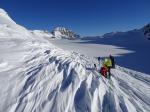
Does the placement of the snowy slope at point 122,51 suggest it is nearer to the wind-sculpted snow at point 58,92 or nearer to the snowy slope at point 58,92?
the wind-sculpted snow at point 58,92

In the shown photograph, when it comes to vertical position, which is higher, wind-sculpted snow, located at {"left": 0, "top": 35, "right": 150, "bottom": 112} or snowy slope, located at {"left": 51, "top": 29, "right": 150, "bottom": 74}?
wind-sculpted snow, located at {"left": 0, "top": 35, "right": 150, "bottom": 112}

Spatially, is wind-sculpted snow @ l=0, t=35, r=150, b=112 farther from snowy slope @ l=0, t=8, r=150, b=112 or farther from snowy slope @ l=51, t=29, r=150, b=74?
snowy slope @ l=51, t=29, r=150, b=74

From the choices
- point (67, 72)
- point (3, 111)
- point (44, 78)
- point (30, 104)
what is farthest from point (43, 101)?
point (67, 72)

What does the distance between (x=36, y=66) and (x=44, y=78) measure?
297cm

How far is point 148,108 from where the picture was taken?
1322 cm

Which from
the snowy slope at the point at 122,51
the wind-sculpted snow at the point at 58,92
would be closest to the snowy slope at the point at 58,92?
the wind-sculpted snow at the point at 58,92

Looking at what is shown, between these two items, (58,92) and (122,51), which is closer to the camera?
(58,92)

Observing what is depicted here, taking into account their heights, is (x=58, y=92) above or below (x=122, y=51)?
above

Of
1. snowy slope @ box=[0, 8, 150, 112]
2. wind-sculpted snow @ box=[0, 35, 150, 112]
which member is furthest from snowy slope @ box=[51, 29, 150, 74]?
snowy slope @ box=[0, 8, 150, 112]

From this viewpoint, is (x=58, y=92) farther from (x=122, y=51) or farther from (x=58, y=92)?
(x=122, y=51)

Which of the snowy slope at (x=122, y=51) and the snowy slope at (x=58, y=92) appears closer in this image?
the snowy slope at (x=58, y=92)

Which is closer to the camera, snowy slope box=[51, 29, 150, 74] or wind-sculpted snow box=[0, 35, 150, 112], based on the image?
wind-sculpted snow box=[0, 35, 150, 112]

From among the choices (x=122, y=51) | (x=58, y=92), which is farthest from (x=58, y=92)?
(x=122, y=51)

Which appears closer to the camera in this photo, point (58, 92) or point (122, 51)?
Answer: point (58, 92)
